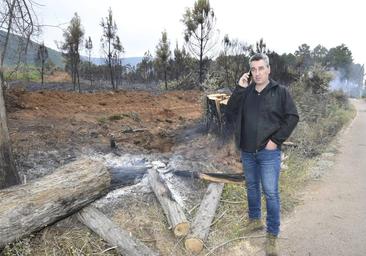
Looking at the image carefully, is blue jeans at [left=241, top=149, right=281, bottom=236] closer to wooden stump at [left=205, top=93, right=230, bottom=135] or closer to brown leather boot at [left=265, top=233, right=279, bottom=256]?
brown leather boot at [left=265, top=233, right=279, bottom=256]

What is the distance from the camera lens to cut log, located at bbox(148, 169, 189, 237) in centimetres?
429

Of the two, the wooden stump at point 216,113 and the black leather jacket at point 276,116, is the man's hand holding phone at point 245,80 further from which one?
the wooden stump at point 216,113

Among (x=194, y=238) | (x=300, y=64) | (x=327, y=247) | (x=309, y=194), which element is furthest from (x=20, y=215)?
(x=300, y=64)

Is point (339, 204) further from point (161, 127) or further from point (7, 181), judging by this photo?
point (161, 127)

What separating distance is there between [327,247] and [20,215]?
10.8ft

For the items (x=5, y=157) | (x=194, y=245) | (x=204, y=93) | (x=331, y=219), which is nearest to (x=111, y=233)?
(x=194, y=245)

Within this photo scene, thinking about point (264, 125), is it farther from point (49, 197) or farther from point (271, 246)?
point (49, 197)

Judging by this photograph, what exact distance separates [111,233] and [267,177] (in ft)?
5.78

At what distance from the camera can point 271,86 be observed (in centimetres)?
389

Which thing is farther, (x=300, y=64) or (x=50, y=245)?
(x=300, y=64)

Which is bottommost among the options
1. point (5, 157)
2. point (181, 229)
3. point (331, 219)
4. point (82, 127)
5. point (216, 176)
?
point (331, 219)

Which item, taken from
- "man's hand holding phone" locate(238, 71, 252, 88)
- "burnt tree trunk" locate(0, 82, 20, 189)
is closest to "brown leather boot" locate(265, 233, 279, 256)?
"man's hand holding phone" locate(238, 71, 252, 88)

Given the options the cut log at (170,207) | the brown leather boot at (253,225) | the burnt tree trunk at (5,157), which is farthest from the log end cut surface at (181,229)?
the burnt tree trunk at (5,157)

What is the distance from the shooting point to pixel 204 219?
14.9ft
